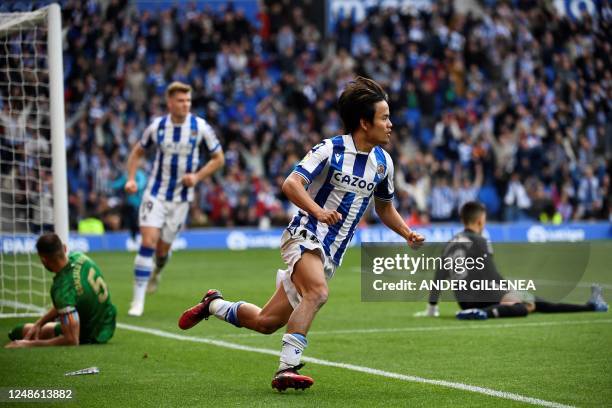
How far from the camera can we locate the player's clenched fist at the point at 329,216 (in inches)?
252

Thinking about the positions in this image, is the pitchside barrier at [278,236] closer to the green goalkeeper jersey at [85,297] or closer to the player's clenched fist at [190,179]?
the player's clenched fist at [190,179]

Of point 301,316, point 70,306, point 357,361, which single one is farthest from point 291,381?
point 70,306

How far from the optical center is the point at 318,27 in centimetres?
3347

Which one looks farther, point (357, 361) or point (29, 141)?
point (29, 141)

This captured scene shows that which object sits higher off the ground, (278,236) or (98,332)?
(278,236)

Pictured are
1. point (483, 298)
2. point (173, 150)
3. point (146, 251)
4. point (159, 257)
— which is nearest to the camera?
point (483, 298)

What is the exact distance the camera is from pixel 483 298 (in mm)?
11031

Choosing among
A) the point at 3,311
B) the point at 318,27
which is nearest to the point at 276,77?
the point at 318,27

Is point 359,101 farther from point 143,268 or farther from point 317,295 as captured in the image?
point 143,268

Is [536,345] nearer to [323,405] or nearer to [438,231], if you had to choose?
[323,405]

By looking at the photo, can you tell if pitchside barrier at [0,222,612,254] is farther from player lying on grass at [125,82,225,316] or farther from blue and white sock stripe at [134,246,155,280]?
blue and white sock stripe at [134,246,155,280]

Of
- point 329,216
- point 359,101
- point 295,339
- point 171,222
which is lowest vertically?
point 295,339

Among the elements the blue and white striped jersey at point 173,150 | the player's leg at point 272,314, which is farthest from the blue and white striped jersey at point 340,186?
the blue and white striped jersey at point 173,150

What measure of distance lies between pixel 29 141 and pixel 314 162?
936 centimetres
